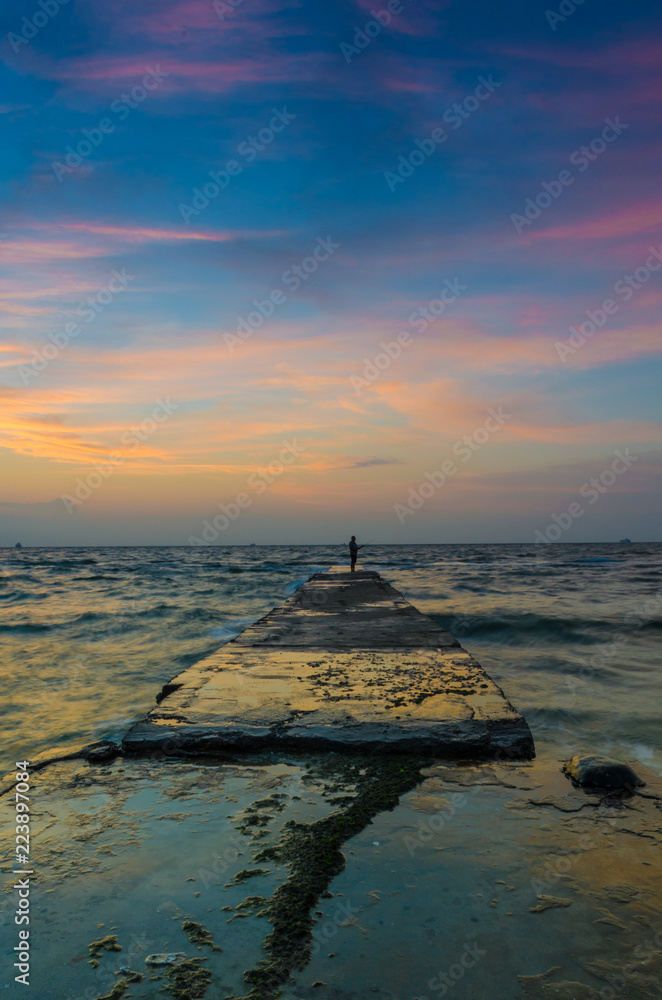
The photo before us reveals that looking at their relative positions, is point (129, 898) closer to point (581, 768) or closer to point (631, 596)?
point (581, 768)

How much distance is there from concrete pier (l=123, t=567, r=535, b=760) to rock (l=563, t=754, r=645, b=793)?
27 cm

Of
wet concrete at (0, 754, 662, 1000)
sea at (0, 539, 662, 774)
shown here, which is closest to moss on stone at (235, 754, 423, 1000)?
wet concrete at (0, 754, 662, 1000)

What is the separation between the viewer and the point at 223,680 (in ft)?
14.3

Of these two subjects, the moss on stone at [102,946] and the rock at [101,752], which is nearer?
the moss on stone at [102,946]

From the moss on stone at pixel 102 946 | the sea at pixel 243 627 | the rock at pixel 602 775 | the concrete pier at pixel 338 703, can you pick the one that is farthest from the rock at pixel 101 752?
the rock at pixel 602 775

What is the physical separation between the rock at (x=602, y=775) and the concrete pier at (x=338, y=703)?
27 cm

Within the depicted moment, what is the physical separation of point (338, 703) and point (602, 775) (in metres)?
1.54

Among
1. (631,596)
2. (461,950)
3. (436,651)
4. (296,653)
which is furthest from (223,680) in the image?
(631,596)

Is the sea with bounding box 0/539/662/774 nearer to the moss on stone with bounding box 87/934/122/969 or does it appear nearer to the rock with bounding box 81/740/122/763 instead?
the rock with bounding box 81/740/122/763

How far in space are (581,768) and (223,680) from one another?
8.30 feet

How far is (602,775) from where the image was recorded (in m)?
2.86

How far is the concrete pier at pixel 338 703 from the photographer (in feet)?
10.2

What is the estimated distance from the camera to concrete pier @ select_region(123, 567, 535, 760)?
3098 millimetres

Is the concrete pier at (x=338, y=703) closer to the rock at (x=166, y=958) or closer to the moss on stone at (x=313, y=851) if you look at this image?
the moss on stone at (x=313, y=851)
